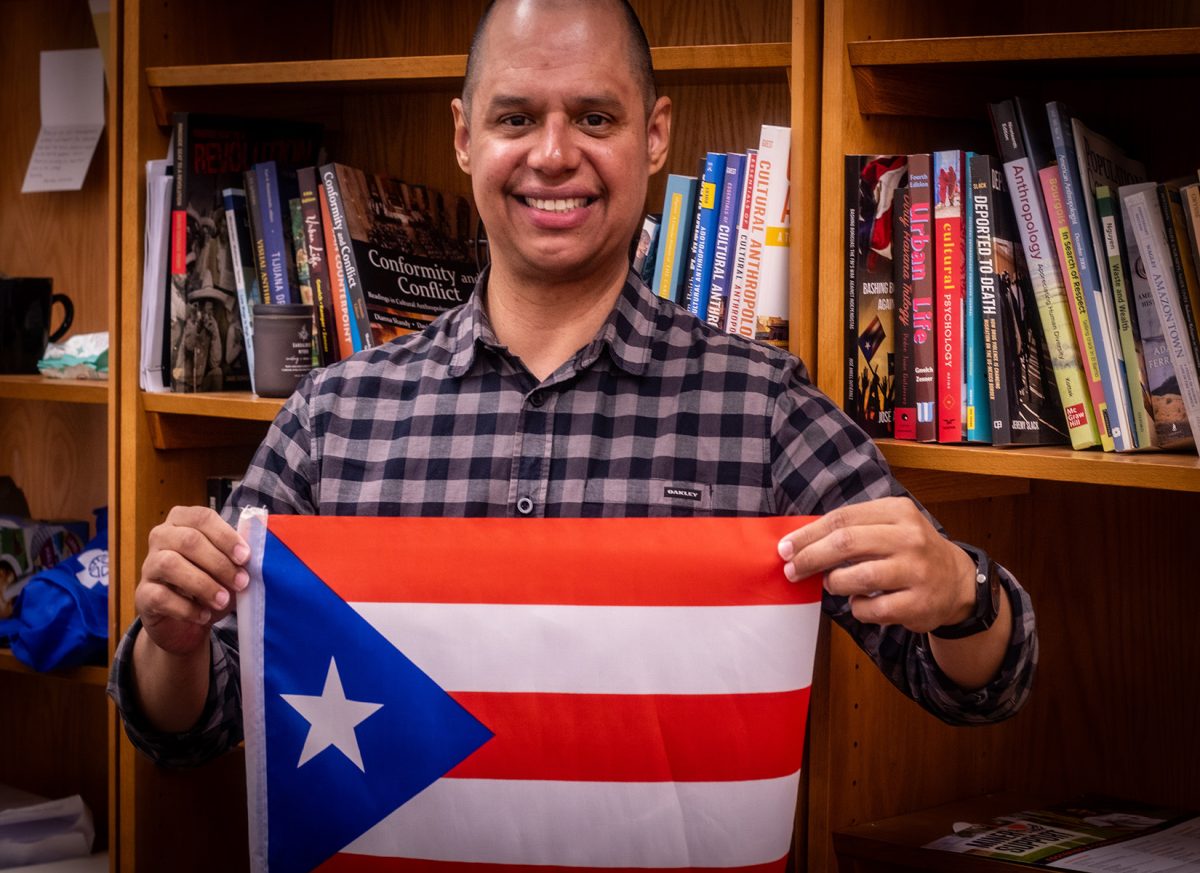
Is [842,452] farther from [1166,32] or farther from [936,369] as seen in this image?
[1166,32]

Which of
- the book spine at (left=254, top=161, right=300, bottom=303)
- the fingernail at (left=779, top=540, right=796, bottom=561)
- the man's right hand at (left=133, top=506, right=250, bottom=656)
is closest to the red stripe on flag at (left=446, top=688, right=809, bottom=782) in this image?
the fingernail at (left=779, top=540, right=796, bottom=561)

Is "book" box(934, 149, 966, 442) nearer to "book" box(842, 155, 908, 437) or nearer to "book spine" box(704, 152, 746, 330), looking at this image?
"book" box(842, 155, 908, 437)

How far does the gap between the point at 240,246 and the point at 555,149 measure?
0.76m

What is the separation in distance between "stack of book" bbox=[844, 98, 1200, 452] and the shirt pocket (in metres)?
0.24

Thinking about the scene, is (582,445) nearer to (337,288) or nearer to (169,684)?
(169,684)

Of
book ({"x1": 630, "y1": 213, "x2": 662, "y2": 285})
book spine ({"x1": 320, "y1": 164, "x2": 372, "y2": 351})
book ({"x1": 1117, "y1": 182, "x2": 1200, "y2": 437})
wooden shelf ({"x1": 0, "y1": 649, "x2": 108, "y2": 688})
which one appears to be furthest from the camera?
wooden shelf ({"x1": 0, "y1": 649, "x2": 108, "y2": 688})

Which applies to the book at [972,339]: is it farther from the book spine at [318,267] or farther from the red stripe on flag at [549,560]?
the book spine at [318,267]

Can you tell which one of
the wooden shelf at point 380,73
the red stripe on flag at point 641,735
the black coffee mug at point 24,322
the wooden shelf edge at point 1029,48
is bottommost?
the red stripe on flag at point 641,735

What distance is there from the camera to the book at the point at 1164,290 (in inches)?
51.4

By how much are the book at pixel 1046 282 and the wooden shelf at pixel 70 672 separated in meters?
1.47

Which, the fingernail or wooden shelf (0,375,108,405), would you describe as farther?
wooden shelf (0,375,108,405)

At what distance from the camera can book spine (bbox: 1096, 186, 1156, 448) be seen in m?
1.35

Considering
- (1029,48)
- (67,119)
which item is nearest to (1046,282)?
(1029,48)

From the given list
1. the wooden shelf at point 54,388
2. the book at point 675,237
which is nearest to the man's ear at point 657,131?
the book at point 675,237
